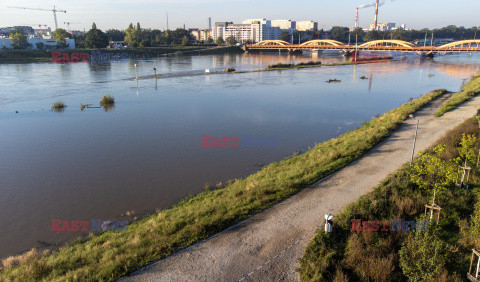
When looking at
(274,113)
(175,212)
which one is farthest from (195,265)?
(274,113)

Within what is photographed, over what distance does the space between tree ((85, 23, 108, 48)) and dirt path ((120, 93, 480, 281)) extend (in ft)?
412

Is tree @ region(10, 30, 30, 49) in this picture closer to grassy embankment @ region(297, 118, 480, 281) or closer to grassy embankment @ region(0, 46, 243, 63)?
grassy embankment @ region(0, 46, 243, 63)

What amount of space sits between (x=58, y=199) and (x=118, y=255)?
24.4ft

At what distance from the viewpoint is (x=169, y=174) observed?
1741 cm

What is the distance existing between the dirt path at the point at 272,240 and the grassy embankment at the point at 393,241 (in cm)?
60

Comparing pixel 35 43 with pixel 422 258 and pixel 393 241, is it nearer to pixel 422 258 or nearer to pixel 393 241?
pixel 393 241

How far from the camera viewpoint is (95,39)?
390 feet

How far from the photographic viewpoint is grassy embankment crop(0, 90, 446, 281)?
29.7ft

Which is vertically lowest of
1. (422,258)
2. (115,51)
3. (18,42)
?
(422,258)

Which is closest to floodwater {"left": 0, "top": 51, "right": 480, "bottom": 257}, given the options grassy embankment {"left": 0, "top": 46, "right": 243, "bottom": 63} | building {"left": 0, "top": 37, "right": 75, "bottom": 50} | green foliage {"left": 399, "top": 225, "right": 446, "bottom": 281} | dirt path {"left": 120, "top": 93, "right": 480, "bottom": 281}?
dirt path {"left": 120, "top": 93, "right": 480, "bottom": 281}

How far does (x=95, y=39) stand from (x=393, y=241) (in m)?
131

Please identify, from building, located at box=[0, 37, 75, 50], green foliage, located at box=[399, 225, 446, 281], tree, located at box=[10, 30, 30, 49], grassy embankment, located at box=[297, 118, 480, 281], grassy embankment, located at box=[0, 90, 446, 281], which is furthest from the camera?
building, located at box=[0, 37, 75, 50]

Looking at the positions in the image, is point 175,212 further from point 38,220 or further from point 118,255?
point 38,220

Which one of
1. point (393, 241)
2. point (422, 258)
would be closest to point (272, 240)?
point (393, 241)
